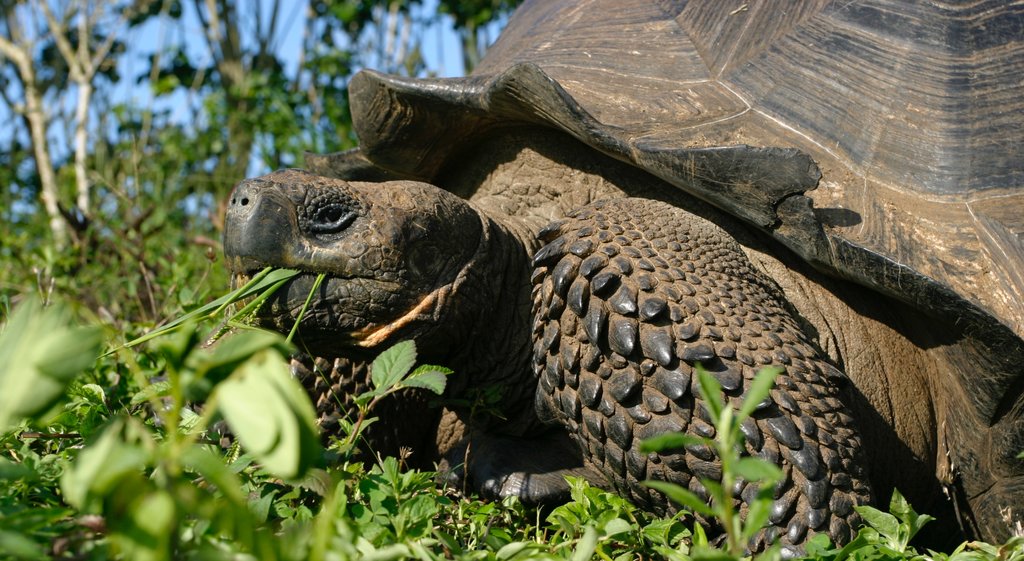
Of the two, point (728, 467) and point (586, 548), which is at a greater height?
point (728, 467)

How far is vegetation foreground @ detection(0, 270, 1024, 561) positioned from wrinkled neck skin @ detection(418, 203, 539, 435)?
13.9 inches

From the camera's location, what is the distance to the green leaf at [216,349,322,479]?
0.76 m

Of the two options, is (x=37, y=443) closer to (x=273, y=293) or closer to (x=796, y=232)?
(x=273, y=293)

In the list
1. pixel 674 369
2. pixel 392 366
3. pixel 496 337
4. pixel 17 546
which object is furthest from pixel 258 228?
pixel 17 546

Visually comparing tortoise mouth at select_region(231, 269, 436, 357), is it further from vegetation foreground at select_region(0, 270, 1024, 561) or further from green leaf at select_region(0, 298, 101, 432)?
green leaf at select_region(0, 298, 101, 432)

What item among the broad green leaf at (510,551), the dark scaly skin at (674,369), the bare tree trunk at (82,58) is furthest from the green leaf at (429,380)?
the bare tree trunk at (82,58)

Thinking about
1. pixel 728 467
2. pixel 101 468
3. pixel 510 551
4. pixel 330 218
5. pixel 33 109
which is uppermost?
pixel 101 468

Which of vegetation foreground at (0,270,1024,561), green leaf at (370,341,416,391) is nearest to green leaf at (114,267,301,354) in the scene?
vegetation foreground at (0,270,1024,561)

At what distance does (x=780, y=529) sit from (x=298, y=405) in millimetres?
1320

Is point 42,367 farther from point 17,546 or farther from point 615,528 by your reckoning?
point 615,528

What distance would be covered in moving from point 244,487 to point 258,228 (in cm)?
62

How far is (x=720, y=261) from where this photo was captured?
221cm

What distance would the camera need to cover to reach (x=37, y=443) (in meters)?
1.92

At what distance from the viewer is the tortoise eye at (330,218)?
2154 mm
